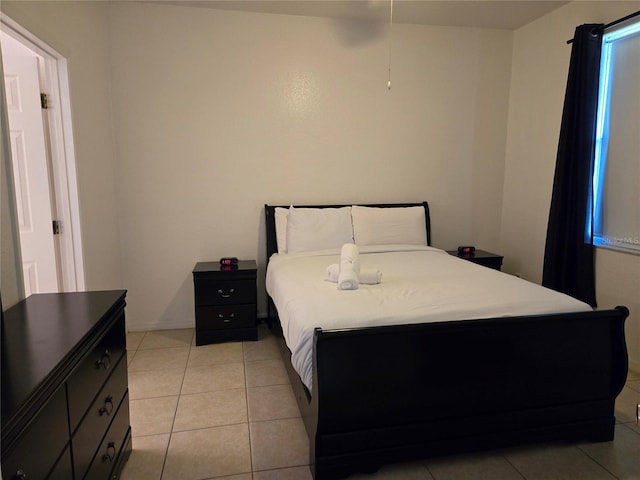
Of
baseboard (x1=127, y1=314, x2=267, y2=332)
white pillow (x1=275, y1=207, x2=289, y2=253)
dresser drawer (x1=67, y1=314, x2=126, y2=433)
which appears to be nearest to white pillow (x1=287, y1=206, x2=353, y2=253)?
white pillow (x1=275, y1=207, x2=289, y2=253)

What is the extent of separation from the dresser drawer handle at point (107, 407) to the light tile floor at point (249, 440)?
417 millimetres

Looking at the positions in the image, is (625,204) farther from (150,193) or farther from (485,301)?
(150,193)

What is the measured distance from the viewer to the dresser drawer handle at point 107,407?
157 centimetres

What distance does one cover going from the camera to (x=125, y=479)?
6.06 feet

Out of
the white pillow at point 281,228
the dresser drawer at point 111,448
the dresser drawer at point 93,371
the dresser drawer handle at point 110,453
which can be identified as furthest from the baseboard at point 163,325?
the dresser drawer handle at point 110,453

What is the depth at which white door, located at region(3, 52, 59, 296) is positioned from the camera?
2344 mm

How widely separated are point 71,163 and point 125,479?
1.79 m

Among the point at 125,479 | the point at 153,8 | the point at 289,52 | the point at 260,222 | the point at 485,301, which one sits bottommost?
the point at 125,479

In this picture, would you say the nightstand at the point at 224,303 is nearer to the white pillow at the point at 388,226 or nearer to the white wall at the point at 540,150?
Result: the white pillow at the point at 388,226

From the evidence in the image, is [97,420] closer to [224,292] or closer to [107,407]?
[107,407]

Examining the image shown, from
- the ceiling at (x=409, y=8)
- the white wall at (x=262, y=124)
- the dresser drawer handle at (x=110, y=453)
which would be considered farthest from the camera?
the white wall at (x=262, y=124)

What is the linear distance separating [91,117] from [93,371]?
2100 millimetres

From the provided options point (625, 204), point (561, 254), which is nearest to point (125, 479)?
point (561, 254)

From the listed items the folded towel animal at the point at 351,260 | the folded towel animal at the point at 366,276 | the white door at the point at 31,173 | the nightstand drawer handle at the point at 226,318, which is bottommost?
the nightstand drawer handle at the point at 226,318
